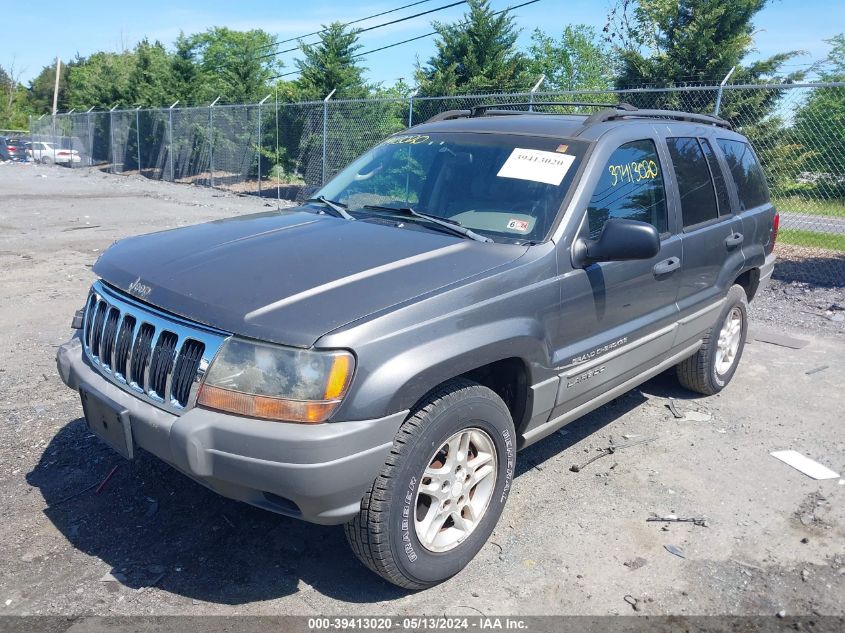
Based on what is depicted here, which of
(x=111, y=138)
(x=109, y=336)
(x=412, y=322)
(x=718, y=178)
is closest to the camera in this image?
(x=412, y=322)

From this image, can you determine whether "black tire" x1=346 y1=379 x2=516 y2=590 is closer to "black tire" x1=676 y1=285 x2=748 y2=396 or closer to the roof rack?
the roof rack

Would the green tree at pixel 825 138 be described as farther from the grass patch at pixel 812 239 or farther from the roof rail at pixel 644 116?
the roof rail at pixel 644 116

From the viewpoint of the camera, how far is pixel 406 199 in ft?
12.9

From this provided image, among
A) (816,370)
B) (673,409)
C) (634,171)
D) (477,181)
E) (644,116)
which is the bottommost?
(673,409)

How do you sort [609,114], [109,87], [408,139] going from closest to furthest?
[609,114], [408,139], [109,87]

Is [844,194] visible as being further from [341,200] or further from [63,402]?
[63,402]

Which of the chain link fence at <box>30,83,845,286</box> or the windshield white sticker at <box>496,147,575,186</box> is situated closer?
the windshield white sticker at <box>496,147,575,186</box>

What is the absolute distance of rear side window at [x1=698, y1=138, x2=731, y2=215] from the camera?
15.6ft

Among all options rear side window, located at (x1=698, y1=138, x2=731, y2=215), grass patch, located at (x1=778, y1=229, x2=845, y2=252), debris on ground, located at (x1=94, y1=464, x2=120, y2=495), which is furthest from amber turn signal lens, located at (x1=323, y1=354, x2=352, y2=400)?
grass patch, located at (x1=778, y1=229, x2=845, y2=252)

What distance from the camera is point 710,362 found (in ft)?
16.7

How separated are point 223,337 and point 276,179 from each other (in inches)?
658

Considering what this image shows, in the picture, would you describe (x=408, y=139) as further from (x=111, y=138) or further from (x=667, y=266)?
(x=111, y=138)

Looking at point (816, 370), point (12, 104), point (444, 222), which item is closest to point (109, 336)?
point (444, 222)

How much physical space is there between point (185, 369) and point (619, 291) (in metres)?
2.18
